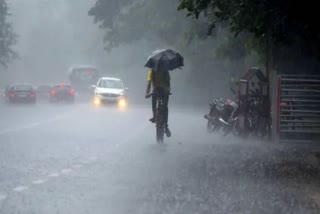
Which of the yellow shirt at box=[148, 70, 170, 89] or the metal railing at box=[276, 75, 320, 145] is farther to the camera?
the metal railing at box=[276, 75, 320, 145]

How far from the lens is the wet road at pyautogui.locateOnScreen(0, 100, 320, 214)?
35.2ft

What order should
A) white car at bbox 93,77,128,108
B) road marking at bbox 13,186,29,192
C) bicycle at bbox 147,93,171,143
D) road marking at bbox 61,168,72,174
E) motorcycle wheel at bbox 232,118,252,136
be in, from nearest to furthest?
road marking at bbox 13,186,29,192 < road marking at bbox 61,168,72,174 < bicycle at bbox 147,93,171,143 < motorcycle wheel at bbox 232,118,252,136 < white car at bbox 93,77,128,108

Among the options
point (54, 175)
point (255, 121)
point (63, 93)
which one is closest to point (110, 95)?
point (63, 93)

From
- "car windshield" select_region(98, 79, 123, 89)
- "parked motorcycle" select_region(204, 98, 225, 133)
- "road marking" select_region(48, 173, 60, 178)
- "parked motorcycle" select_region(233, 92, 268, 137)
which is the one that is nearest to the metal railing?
A: "parked motorcycle" select_region(233, 92, 268, 137)

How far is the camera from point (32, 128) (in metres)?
27.7

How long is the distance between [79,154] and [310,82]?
9.03 meters

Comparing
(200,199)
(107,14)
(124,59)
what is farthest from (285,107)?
(124,59)

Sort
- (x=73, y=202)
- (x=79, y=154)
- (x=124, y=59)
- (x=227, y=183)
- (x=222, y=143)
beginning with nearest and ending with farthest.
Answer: (x=73, y=202), (x=227, y=183), (x=79, y=154), (x=222, y=143), (x=124, y=59)

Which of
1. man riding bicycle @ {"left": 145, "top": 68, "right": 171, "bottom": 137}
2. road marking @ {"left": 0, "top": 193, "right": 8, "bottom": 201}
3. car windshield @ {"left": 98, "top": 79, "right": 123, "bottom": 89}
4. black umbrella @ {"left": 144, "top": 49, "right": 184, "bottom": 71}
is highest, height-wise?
black umbrella @ {"left": 144, "top": 49, "right": 184, "bottom": 71}

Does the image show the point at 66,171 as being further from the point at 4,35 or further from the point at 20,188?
the point at 4,35

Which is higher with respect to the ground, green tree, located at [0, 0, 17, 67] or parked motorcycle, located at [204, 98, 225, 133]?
green tree, located at [0, 0, 17, 67]

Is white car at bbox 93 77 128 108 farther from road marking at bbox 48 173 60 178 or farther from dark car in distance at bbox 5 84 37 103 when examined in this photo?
road marking at bbox 48 173 60 178

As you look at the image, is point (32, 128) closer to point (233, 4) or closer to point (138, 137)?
point (138, 137)

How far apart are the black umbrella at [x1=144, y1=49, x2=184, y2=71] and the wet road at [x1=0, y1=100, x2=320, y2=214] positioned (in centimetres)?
212
